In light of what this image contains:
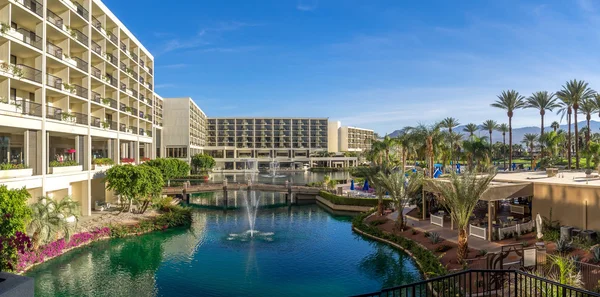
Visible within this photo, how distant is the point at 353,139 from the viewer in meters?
165

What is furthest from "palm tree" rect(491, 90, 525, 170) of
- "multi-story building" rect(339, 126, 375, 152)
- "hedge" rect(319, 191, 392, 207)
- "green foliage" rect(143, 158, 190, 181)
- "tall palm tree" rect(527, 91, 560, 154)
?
"multi-story building" rect(339, 126, 375, 152)

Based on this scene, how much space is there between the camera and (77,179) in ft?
105

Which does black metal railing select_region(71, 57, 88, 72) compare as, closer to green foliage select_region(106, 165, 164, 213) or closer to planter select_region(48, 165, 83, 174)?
planter select_region(48, 165, 83, 174)

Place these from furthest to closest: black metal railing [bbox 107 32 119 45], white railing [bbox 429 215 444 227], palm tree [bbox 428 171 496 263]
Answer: black metal railing [bbox 107 32 119 45]
white railing [bbox 429 215 444 227]
palm tree [bbox 428 171 496 263]

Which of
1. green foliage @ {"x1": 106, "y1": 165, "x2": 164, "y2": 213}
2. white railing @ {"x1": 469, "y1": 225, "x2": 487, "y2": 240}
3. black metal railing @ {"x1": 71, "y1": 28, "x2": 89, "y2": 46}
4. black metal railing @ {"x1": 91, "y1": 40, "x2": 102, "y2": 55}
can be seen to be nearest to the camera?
white railing @ {"x1": 469, "y1": 225, "x2": 487, "y2": 240}

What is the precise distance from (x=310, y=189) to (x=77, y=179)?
2918 centimetres

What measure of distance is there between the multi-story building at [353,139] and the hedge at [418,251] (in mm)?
123723

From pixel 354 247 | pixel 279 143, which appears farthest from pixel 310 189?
pixel 279 143

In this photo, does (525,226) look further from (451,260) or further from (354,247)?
(354,247)

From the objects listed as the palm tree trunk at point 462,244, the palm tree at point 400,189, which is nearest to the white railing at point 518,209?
the palm tree at point 400,189

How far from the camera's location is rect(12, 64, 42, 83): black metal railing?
24578mm

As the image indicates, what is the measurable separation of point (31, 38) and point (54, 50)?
2019mm

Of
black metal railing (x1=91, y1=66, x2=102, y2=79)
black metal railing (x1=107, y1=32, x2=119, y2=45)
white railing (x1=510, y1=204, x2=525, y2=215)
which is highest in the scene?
black metal railing (x1=107, y1=32, x2=119, y2=45)

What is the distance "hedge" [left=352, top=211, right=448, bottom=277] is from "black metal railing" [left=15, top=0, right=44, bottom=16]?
29997 mm
